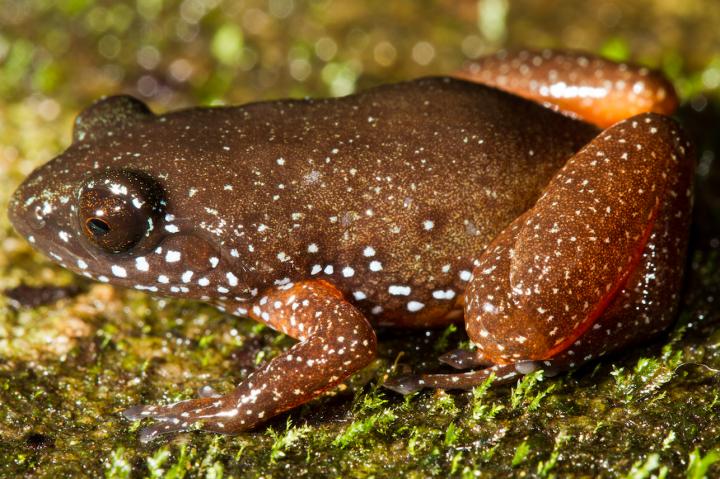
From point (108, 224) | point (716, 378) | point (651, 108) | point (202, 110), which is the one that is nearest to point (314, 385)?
point (108, 224)

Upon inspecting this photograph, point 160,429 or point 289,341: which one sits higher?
point 289,341

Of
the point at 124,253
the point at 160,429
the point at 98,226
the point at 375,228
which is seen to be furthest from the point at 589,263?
the point at 98,226

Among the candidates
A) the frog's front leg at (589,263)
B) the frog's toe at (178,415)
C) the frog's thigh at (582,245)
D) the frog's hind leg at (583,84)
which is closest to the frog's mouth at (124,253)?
the frog's toe at (178,415)

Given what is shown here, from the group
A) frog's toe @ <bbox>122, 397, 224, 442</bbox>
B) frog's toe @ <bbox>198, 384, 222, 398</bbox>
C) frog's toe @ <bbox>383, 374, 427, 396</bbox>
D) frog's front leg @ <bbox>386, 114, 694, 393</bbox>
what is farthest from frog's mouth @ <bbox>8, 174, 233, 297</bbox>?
frog's front leg @ <bbox>386, 114, 694, 393</bbox>

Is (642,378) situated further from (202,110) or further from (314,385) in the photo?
(202,110)

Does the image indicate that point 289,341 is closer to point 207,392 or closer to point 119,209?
point 207,392

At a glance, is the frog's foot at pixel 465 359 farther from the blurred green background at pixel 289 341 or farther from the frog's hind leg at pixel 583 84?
the frog's hind leg at pixel 583 84
